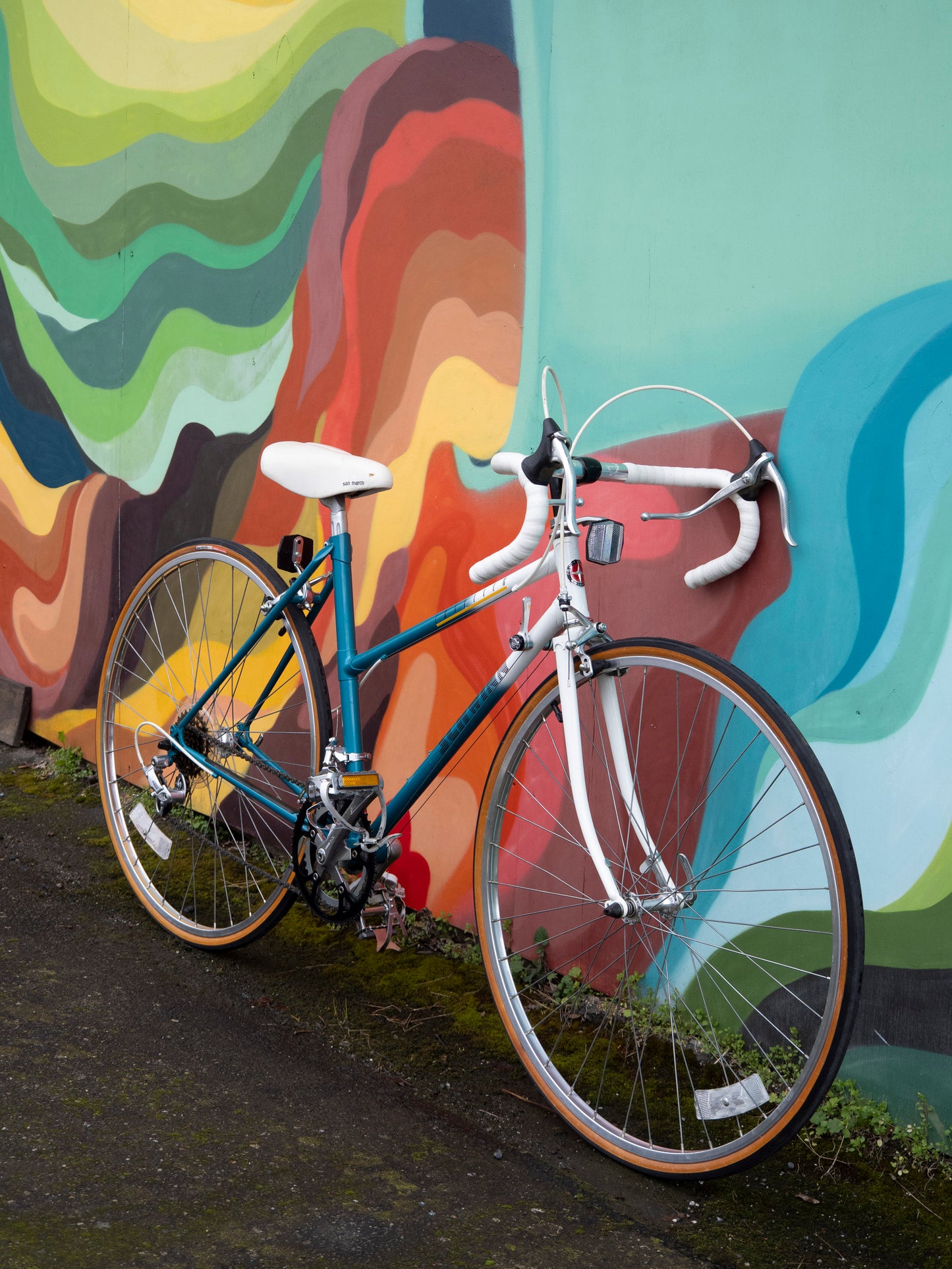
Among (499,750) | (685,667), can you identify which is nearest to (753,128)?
(685,667)

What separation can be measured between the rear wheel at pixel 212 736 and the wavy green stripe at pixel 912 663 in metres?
1.17

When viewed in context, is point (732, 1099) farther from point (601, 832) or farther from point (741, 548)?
point (741, 548)

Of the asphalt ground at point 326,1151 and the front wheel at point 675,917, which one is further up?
the front wheel at point 675,917

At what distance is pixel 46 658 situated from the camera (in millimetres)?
→ 4578

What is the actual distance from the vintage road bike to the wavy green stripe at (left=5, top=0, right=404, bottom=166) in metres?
1.48

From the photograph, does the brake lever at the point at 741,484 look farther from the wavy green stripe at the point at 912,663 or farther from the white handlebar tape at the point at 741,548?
the wavy green stripe at the point at 912,663

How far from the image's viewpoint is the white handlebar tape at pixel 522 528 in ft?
6.62

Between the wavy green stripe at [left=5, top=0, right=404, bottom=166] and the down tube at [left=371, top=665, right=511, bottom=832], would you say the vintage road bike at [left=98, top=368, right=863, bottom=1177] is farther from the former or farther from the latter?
the wavy green stripe at [left=5, top=0, right=404, bottom=166]

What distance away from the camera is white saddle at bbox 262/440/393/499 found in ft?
7.93

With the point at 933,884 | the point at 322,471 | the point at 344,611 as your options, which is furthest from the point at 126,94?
the point at 933,884

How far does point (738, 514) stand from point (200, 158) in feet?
7.96

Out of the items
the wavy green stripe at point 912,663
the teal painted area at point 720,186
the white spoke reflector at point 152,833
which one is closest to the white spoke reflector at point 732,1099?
the wavy green stripe at point 912,663

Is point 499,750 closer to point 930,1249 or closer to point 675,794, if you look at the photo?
point 675,794

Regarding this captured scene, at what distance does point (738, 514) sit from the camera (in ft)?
7.60
